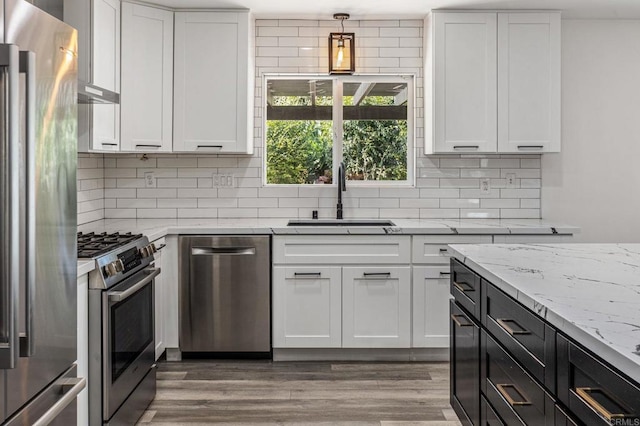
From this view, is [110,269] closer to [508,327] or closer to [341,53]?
[508,327]

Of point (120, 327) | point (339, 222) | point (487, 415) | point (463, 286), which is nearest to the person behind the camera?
point (487, 415)

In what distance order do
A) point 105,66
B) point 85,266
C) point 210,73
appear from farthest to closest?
point 210,73 → point 105,66 → point 85,266

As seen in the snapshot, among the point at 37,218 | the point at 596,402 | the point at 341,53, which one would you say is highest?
the point at 341,53

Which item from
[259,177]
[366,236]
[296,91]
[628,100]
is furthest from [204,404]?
[628,100]

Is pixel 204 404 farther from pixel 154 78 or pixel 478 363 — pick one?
pixel 154 78

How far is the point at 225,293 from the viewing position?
359 cm

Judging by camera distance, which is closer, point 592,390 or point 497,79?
point 592,390

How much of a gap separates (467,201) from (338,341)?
1.47 meters

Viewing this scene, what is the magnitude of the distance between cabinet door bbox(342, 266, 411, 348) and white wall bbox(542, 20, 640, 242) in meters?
1.38

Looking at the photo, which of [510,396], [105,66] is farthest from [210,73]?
[510,396]

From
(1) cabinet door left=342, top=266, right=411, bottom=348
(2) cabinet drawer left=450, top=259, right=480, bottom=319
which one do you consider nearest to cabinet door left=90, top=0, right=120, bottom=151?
(1) cabinet door left=342, top=266, right=411, bottom=348

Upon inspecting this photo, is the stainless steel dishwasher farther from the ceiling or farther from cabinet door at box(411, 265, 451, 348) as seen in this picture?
the ceiling

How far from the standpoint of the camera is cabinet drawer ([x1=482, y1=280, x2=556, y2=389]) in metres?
1.42

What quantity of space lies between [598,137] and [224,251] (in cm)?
286
